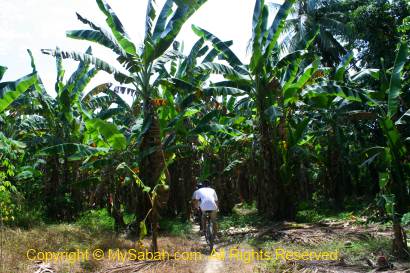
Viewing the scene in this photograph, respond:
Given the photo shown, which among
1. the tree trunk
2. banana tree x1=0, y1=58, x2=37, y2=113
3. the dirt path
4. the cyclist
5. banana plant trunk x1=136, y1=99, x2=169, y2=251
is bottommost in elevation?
the dirt path

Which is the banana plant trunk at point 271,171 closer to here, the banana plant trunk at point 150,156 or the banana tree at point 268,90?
the banana tree at point 268,90

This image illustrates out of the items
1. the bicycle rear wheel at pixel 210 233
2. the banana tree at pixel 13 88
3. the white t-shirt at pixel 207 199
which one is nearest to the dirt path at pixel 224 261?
the bicycle rear wheel at pixel 210 233

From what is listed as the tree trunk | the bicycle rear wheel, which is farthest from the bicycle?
the tree trunk

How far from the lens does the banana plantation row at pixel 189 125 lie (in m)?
10.5

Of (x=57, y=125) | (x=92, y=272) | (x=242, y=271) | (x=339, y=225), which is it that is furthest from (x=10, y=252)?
(x=339, y=225)

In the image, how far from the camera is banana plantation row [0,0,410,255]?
10492 millimetres

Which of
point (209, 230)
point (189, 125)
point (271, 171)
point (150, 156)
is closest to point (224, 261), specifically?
point (209, 230)

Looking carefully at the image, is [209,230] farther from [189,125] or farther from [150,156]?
[189,125]

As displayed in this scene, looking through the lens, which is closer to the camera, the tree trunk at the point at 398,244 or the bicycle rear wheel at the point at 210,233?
the tree trunk at the point at 398,244

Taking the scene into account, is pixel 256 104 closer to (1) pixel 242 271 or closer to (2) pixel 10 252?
(1) pixel 242 271

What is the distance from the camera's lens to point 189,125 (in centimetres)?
1470

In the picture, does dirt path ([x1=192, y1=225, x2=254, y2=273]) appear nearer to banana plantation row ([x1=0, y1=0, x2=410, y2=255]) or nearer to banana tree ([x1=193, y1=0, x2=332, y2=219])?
banana plantation row ([x1=0, y1=0, x2=410, y2=255])

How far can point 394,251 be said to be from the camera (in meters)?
6.96

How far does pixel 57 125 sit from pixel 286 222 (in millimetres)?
7708
